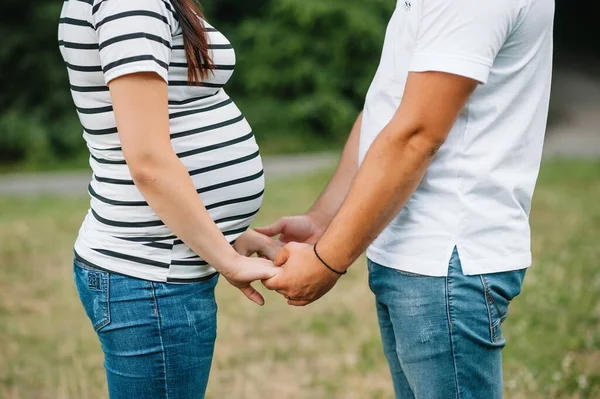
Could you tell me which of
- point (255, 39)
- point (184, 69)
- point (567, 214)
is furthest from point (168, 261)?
point (255, 39)

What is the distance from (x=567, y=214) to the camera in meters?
6.38

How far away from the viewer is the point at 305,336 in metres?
4.13

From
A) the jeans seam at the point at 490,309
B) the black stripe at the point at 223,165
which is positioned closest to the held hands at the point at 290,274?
the black stripe at the point at 223,165

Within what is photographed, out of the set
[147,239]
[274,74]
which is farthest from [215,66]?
[274,74]

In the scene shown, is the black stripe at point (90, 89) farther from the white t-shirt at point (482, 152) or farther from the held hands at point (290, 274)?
the white t-shirt at point (482, 152)

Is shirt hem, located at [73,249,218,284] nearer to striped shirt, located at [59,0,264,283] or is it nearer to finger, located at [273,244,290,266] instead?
striped shirt, located at [59,0,264,283]

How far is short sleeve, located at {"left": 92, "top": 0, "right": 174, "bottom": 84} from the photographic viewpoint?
1.47m

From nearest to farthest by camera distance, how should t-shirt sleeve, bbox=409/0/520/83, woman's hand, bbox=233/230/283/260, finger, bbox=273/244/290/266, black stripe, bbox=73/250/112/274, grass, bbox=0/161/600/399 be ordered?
t-shirt sleeve, bbox=409/0/520/83, black stripe, bbox=73/250/112/274, finger, bbox=273/244/290/266, woman's hand, bbox=233/230/283/260, grass, bbox=0/161/600/399

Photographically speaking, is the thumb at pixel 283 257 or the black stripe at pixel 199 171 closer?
the black stripe at pixel 199 171

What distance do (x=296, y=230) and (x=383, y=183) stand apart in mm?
591

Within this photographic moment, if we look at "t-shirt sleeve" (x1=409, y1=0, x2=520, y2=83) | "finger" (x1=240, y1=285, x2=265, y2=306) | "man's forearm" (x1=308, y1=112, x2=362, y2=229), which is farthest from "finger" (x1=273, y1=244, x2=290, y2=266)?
"t-shirt sleeve" (x1=409, y1=0, x2=520, y2=83)

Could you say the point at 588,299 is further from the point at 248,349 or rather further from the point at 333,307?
the point at 248,349

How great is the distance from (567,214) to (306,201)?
224 cm

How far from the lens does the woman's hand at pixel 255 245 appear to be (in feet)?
6.29
